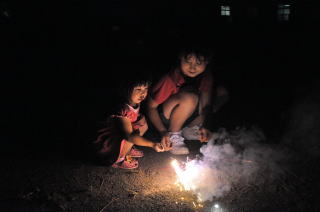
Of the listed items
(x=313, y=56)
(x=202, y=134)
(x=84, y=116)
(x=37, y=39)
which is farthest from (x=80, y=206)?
(x=37, y=39)

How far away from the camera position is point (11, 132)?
5.19 meters

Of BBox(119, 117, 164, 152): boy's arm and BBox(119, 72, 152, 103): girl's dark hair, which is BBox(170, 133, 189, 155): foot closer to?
BBox(119, 117, 164, 152): boy's arm

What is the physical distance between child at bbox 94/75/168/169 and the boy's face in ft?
2.60

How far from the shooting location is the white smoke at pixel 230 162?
11.7ft

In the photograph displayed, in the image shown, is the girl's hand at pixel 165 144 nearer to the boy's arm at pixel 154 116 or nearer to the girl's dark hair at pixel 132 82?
the boy's arm at pixel 154 116

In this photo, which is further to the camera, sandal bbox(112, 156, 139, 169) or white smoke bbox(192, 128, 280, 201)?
sandal bbox(112, 156, 139, 169)

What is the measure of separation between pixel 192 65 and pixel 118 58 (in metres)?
6.59

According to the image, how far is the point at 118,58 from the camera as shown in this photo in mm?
10578

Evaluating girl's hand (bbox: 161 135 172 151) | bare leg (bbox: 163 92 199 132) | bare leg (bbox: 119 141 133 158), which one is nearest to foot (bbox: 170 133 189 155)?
bare leg (bbox: 163 92 199 132)

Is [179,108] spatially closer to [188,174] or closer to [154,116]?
[154,116]

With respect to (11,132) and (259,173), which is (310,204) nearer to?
(259,173)

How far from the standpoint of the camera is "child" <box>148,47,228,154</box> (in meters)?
4.41

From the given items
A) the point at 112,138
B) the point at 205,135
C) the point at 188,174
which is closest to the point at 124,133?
the point at 112,138

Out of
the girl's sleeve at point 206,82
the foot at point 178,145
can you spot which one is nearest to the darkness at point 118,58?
the girl's sleeve at point 206,82
